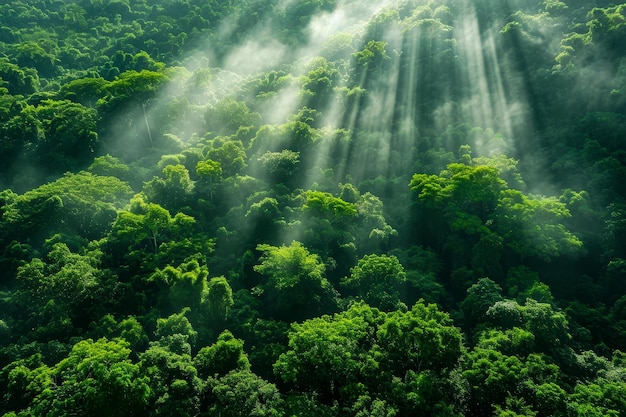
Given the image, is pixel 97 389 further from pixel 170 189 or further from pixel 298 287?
pixel 170 189

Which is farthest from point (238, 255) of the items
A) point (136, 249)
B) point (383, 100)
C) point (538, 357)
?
point (383, 100)

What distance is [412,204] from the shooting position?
114 ft

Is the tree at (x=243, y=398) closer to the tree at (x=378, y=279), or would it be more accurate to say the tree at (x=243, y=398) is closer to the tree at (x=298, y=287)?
the tree at (x=298, y=287)

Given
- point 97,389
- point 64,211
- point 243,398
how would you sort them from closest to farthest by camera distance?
point 97,389 → point 243,398 → point 64,211

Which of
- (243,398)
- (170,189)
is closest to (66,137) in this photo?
(170,189)

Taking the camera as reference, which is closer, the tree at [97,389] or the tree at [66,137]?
the tree at [97,389]

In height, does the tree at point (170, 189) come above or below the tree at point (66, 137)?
below

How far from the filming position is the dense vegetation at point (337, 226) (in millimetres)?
19750

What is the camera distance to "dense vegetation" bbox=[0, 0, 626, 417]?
64.8 feet

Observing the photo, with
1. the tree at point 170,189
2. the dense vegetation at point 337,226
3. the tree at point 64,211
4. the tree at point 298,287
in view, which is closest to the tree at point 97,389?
the dense vegetation at point 337,226

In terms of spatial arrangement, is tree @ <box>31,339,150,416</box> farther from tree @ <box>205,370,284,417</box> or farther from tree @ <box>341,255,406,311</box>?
tree @ <box>341,255,406,311</box>

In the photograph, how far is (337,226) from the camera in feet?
107

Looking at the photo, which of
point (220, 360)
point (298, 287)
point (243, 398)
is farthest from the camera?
point (298, 287)

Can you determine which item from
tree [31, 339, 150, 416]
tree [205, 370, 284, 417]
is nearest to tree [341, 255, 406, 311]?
tree [205, 370, 284, 417]
